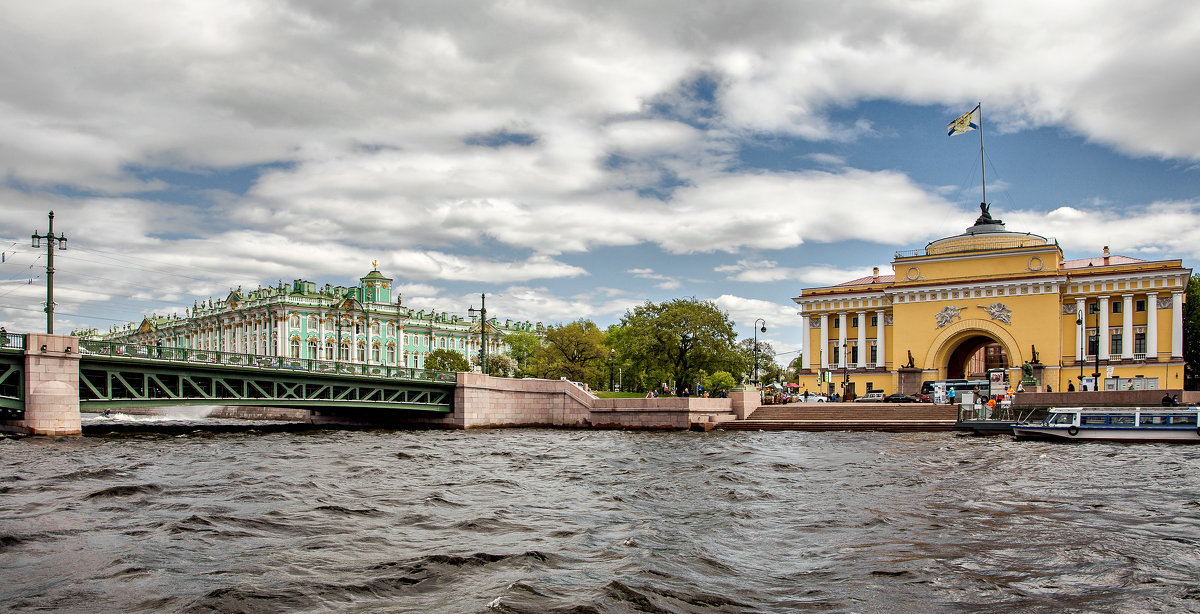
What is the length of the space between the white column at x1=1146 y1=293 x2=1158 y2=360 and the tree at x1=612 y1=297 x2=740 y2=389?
76.9ft

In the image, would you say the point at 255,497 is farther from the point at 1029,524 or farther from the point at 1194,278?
the point at 1194,278

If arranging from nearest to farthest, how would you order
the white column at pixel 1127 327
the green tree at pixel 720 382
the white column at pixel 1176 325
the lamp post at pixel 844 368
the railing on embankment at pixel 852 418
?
the railing on embankment at pixel 852 418
the white column at pixel 1176 325
the white column at pixel 1127 327
the lamp post at pixel 844 368
the green tree at pixel 720 382

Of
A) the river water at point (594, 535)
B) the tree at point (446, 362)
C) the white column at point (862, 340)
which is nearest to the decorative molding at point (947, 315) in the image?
the white column at point (862, 340)

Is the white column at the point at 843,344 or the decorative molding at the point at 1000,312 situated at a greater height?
the decorative molding at the point at 1000,312

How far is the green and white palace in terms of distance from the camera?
283 feet

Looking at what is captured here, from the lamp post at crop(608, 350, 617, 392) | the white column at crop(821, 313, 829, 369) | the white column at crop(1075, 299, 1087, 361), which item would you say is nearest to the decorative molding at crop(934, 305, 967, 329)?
the white column at crop(1075, 299, 1087, 361)

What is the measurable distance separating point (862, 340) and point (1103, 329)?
1467cm

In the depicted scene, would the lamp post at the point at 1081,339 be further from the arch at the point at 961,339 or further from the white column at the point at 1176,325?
the white column at the point at 1176,325

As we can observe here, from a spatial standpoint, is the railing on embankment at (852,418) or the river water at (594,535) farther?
the railing on embankment at (852,418)

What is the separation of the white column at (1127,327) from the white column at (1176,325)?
205cm

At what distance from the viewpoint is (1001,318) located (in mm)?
53469

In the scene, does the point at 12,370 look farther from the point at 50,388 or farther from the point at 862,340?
the point at 862,340

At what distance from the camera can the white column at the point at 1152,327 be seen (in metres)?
49.2

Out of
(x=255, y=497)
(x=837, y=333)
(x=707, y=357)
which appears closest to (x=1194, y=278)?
(x=837, y=333)
